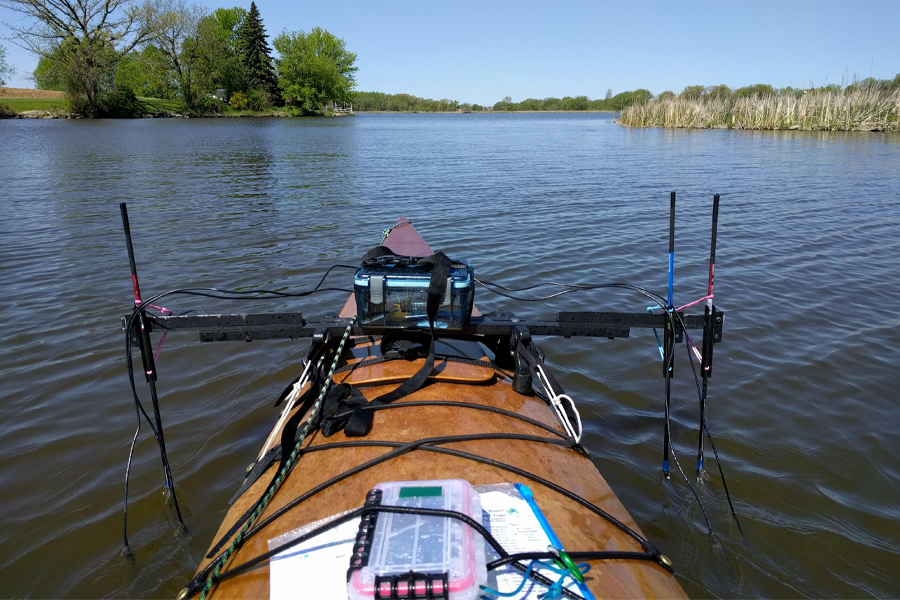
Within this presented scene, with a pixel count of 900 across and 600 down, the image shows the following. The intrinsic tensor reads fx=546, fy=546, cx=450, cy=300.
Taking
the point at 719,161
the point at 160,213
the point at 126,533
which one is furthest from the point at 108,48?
the point at 126,533

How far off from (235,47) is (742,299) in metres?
68.4

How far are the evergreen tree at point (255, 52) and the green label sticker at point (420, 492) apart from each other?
2539 inches

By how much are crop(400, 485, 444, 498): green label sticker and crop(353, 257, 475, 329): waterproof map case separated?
119 cm

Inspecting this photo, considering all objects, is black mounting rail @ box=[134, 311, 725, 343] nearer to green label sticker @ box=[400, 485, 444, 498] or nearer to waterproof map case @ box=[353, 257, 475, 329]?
waterproof map case @ box=[353, 257, 475, 329]

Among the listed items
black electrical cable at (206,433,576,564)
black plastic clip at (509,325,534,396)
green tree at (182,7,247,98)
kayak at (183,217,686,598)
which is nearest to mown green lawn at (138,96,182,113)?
green tree at (182,7,247,98)

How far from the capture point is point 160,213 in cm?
1020

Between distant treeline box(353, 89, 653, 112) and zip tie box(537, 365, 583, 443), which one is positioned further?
distant treeline box(353, 89, 653, 112)

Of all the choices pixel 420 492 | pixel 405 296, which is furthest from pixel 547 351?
pixel 420 492

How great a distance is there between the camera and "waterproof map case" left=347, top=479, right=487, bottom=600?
46.6 inches

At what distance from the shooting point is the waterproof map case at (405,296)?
256 centimetres

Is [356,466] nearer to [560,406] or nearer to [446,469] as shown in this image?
[446,469]

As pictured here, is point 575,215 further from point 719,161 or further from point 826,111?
point 826,111

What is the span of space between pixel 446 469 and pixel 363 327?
3.07ft

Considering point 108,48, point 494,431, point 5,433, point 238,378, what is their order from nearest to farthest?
point 494,431, point 5,433, point 238,378, point 108,48
